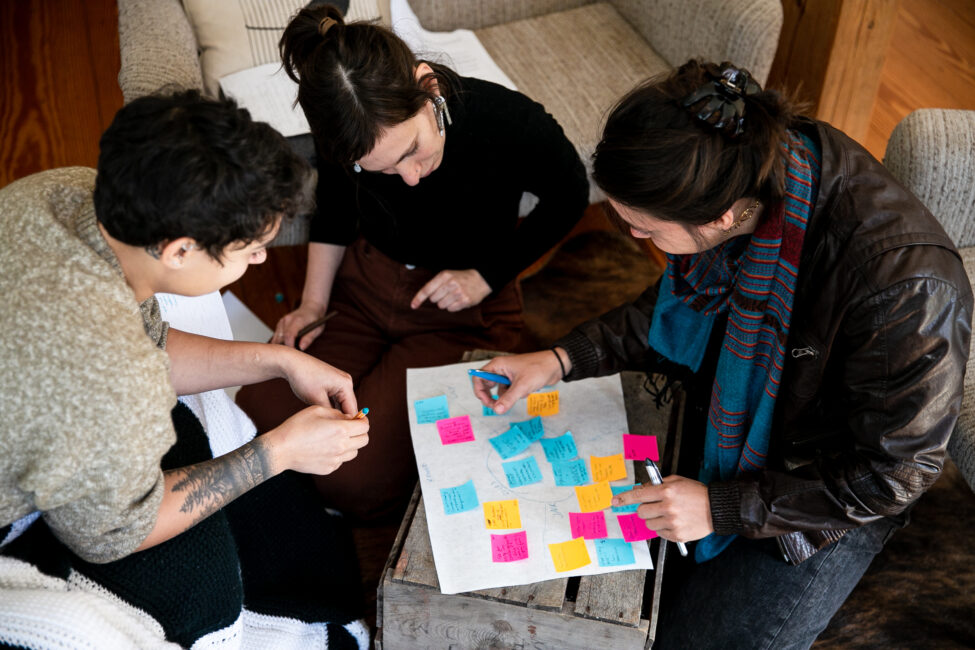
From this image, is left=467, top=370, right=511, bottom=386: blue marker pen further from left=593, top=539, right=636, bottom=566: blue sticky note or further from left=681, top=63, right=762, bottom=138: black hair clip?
left=681, top=63, right=762, bottom=138: black hair clip

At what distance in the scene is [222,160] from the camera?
977mm

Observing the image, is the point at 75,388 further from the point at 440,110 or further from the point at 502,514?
the point at 440,110

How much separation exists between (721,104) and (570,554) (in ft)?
2.29

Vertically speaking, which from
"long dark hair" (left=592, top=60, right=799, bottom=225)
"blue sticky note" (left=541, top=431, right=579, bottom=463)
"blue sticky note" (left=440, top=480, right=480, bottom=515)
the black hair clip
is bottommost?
"blue sticky note" (left=440, top=480, right=480, bottom=515)

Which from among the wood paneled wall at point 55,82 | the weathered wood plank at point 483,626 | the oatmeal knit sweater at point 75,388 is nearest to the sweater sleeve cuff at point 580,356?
the weathered wood plank at point 483,626

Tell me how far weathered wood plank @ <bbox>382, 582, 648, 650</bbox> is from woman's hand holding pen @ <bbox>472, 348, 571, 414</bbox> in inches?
13.4

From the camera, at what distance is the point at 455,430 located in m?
1.46

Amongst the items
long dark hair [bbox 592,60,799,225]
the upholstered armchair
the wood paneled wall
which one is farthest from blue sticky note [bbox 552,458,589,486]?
the wood paneled wall

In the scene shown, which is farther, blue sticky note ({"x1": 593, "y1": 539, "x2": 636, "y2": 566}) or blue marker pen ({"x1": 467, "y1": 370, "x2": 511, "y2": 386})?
blue marker pen ({"x1": 467, "y1": 370, "x2": 511, "y2": 386})

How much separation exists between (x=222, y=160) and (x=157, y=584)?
610 millimetres

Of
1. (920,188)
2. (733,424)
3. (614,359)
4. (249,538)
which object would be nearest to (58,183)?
(249,538)

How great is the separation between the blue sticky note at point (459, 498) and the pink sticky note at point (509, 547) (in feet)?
0.24

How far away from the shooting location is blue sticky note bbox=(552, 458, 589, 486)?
137cm

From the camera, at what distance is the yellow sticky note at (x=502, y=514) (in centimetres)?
132
